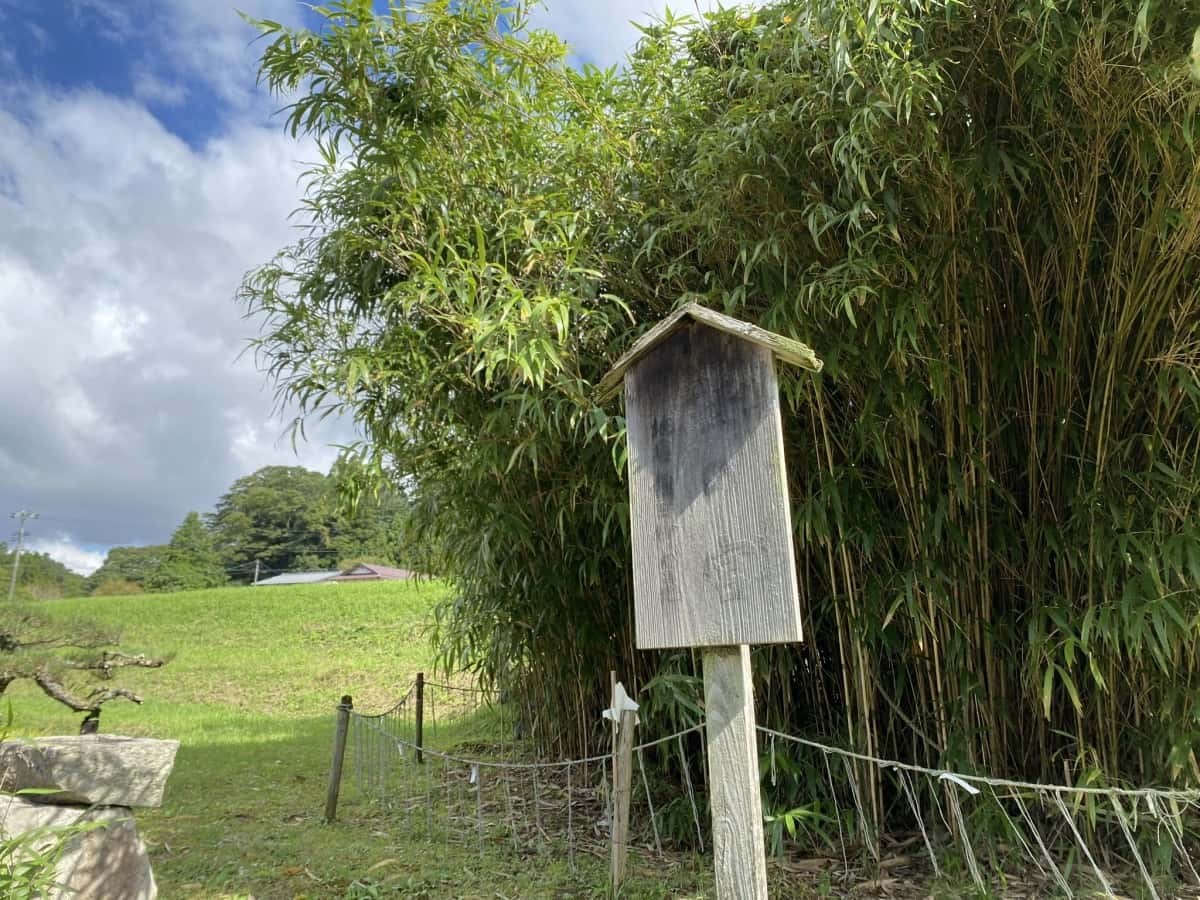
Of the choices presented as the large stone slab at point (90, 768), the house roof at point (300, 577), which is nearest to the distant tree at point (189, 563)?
the house roof at point (300, 577)

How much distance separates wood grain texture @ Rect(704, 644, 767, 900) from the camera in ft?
5.09

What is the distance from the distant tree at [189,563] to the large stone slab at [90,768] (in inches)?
1120

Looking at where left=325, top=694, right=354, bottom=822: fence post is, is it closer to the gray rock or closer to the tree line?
the gray rock

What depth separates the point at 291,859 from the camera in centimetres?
347

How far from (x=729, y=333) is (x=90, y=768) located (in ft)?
8.92

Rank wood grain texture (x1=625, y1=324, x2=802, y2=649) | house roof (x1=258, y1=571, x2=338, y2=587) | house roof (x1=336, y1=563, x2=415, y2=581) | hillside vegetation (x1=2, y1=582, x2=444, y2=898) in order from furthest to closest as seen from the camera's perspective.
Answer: house roof (x1=258, y1=571, x2=338, y2=587), house roof (x1=336, y1=563, x2=415, y2=581), hillside vegetation (x1=2, y1=582, x2=444, y2=898), wood grain texture (x1=625, y1=324, x2=802, y2=649)

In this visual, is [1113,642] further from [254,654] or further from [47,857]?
[254,654]

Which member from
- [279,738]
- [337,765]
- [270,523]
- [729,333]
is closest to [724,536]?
[729,333]

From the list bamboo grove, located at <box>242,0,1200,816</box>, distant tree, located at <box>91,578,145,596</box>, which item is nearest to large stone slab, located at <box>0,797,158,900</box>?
bamboo grove, located at <box>242,0,1200,816</box>

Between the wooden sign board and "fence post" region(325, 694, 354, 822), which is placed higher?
the wooden sign board

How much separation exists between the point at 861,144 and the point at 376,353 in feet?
5.37

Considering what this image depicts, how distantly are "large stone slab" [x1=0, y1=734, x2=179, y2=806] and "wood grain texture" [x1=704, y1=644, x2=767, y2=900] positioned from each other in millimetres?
2288

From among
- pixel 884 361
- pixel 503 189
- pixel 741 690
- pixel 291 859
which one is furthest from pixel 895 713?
pixel 291 859

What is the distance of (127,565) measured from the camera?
35.1 metres
